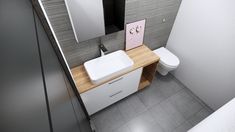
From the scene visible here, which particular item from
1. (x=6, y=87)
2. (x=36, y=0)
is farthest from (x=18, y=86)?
(x=36, y=0)

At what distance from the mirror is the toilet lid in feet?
2.93

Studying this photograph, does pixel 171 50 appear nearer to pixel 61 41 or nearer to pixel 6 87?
pixel 61 41

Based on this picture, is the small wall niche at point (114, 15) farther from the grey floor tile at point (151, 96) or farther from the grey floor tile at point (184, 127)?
the grey floor tile at point (184, 127)

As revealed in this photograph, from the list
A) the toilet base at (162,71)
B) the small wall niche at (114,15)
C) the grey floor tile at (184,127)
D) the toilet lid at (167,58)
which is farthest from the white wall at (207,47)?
the small wall niche at (114,15)

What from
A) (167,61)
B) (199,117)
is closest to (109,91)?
(167,61)

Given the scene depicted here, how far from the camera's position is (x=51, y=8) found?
1000mm

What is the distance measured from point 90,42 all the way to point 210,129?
4.19ft

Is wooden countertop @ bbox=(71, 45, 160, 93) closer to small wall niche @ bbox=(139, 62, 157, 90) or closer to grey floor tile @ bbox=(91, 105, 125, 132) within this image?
small wall niche @ bbox=(139, 62, 157, 90)

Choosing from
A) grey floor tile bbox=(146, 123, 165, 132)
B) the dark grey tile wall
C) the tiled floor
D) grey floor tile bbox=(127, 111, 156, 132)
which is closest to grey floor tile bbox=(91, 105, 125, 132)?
the tiled floor

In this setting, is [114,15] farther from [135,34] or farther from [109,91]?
[109,91]

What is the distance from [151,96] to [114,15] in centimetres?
130

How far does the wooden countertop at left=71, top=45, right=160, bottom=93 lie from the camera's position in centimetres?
128

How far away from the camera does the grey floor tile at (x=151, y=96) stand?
182 centimetres

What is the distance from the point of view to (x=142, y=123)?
161 cm
